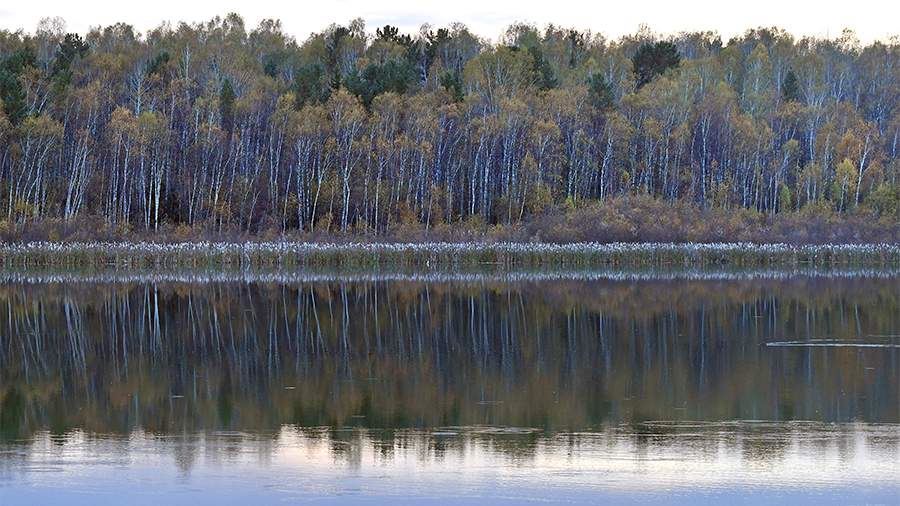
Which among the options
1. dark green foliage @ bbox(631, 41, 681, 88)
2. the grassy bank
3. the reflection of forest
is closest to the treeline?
dark green foliage @ bbox(631, 41, 681, 88)

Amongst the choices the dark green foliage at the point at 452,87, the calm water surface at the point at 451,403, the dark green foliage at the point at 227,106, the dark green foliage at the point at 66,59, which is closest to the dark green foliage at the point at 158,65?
the dark green foliage at the point at 66,59

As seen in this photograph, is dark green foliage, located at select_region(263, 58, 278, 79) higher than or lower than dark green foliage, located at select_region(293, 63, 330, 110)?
higher

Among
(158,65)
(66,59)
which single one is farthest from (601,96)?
(66,59)

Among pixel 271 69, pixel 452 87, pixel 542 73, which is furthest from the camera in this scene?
pixel 271 69

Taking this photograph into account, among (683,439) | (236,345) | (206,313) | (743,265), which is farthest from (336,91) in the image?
(683,439)

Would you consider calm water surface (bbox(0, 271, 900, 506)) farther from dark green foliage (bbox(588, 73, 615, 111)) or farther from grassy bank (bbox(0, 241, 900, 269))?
dark green foliage (bbox(588, 73, 615, 111))

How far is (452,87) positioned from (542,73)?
37.9ft

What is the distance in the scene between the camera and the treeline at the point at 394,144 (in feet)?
254

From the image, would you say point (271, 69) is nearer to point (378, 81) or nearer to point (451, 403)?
point (378, 81)

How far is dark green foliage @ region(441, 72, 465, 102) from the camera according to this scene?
87.3 metres

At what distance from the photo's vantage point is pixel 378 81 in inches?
3494

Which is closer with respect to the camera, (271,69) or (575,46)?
(271,69)

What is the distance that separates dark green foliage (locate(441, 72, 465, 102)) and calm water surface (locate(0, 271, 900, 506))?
49721 millimetres

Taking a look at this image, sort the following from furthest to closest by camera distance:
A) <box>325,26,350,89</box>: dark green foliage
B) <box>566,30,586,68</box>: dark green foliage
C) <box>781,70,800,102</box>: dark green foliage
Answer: <box>566,30,586,68</box>: dark green foliage
<box>325,26,350,89</box>: dark green foliage
<box>781,70,800,102</box>: dark green foliage
